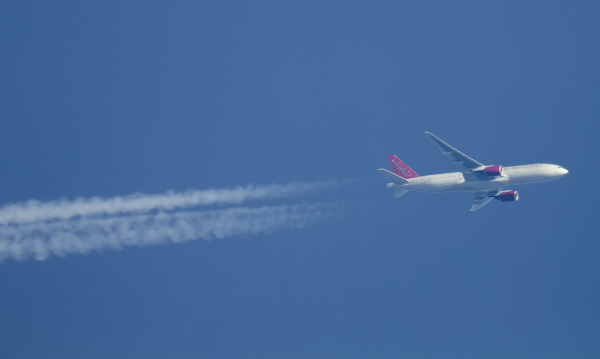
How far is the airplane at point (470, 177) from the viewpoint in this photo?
5466 centimetres

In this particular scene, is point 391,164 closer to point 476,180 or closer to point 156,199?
point 476,180

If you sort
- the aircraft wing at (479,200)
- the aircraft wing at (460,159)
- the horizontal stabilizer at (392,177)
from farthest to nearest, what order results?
the aircraft wing at (479,200), the horizontal stabilizer at (392,177), the aircraft wing at (460,159)

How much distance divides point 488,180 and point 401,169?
788 centimetres

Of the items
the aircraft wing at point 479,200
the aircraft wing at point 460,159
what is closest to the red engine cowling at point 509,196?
the aircraft wing at point 479,200

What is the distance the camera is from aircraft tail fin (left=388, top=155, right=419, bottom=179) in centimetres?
5984

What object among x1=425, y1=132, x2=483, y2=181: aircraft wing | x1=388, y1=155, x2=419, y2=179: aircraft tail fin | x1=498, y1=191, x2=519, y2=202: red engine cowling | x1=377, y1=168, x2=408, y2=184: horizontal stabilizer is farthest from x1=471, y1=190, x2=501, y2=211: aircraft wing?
x1=377, y1=168, x2=408, y2=184: horizontal stabilizer

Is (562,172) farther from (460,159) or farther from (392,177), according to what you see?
(392,177)

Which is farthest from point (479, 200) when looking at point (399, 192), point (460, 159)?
point (399, 192)

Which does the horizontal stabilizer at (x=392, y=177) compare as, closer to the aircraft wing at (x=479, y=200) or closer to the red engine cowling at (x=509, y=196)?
the aircraft wing at (x=479, y=200)

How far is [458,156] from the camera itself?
5638 cm

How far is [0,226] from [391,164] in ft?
110

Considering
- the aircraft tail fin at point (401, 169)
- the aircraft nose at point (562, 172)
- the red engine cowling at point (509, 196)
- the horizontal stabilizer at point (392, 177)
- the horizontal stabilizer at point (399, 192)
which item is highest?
the aircraft tail fin at point (401, 169)

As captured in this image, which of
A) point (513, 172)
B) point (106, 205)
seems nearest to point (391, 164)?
point (513, 172)

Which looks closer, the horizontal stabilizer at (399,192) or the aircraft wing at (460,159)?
the aircraft wing at (460,159)
